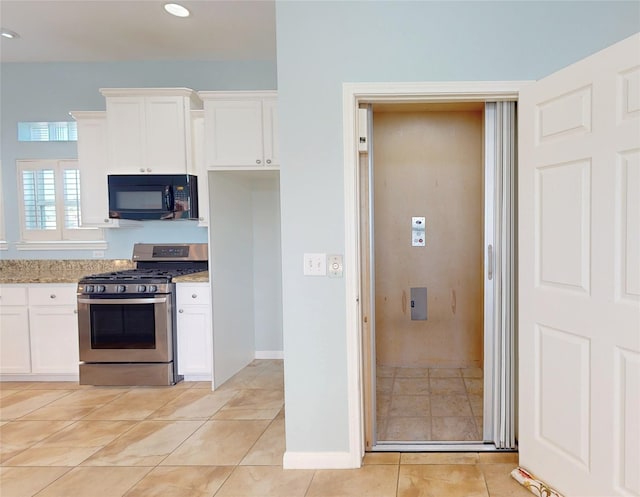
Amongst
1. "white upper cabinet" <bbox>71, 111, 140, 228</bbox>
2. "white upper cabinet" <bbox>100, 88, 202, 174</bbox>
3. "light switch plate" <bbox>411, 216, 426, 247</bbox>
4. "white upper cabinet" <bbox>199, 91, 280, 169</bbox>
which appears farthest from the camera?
"light switch plate" <bbox>411, 216, 426, 247</bbox>

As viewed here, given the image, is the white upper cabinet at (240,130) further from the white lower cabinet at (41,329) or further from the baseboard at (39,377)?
the baseboard at (39,377)

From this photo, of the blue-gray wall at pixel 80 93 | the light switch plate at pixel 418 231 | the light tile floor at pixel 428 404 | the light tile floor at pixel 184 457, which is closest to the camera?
the light tile floor at pixel 184 457

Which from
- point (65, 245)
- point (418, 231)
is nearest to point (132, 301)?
point (65, 245)

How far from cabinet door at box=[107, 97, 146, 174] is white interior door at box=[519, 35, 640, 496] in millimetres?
3130

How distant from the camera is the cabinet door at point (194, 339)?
3682 millimetres

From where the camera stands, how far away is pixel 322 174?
89.8 inches

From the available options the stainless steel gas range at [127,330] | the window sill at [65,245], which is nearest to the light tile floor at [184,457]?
the stainless steel gas range at [127,330]

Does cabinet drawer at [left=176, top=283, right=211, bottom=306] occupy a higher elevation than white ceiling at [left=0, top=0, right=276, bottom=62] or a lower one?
lower

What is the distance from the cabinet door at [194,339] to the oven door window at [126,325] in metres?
0.24

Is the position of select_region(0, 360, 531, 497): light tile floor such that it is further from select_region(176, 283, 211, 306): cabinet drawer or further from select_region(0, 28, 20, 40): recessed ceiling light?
select_region(0, 28, 20, 40): recessed ceiling light

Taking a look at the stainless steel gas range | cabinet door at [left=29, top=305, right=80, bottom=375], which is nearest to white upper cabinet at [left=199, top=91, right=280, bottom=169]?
the stainless steel gas range

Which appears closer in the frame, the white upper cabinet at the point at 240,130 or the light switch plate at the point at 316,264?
the light switch plate at the point at 316,264

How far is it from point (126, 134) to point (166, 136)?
37 centimetres

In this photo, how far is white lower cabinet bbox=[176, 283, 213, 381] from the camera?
145 inches
